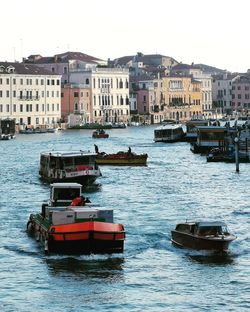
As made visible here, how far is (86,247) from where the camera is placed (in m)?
17.9

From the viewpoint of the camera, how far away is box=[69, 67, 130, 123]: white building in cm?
8938

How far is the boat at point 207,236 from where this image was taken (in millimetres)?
18266

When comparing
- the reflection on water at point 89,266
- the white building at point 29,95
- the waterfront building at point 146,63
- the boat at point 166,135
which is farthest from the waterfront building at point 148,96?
the reflection on water at point 89,266

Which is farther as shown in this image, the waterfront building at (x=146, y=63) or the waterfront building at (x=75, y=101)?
the waterfront building at (x=146, y=63)

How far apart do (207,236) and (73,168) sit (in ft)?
42.0

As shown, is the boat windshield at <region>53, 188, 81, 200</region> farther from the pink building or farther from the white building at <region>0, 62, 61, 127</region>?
the pink building

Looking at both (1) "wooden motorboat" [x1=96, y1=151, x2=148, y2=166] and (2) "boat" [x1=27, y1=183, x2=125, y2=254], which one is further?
(1) "wooden motorboat" [x1=96, y1=151, x2=148, y2=166]

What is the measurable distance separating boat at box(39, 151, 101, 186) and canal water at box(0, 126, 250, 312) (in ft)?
1.31

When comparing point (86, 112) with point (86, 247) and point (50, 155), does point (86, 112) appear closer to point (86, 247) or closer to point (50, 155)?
point (50, 155)

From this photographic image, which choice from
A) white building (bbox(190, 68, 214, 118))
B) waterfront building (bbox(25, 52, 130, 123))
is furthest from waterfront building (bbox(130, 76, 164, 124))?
white building (bbox(190, 68, 214, 118))

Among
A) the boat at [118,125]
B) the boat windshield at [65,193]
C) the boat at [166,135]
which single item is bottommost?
the boat at [118,125]

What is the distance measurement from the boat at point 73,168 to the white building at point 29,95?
46.5 metres

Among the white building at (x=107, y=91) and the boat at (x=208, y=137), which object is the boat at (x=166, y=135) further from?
the white building at (x=107, y=91)

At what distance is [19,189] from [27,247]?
11.0 metres
